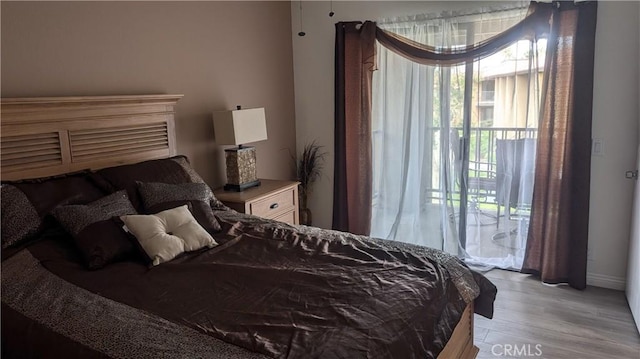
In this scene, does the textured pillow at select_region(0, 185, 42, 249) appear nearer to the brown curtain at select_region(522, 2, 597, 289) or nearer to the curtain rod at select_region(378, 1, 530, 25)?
the curtain rod at select_region(378, 1, 530, 25)

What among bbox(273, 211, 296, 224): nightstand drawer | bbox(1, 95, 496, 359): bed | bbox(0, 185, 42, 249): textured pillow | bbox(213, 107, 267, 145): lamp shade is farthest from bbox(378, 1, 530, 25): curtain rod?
bbox(0, 185, 42, 249): textured pillow

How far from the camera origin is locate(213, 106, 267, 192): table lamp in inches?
127

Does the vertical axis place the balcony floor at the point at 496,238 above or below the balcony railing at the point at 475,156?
below

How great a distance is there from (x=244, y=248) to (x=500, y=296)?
6.36 feet

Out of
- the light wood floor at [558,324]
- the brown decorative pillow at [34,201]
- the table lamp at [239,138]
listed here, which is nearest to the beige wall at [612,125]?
the light wood floor at [558,324]

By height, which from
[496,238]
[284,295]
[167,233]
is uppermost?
[167,233]

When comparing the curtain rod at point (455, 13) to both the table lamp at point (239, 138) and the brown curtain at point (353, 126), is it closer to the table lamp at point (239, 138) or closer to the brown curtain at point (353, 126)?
the brown curtain at point (353, 126)

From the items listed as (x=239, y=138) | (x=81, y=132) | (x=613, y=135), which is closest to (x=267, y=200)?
(x=239, y=138)

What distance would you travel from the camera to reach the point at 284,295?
5.58 ft

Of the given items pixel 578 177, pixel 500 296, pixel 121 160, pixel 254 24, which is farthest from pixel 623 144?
pixel 121 160

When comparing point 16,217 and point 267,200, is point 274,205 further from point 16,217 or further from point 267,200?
point 16,217

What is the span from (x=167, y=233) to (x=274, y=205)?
4.19 ft

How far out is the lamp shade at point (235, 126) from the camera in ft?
10.6

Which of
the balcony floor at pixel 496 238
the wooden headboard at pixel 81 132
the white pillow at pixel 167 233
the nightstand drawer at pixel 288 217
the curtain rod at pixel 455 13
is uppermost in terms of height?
the curtain rod at pixel 455 13
